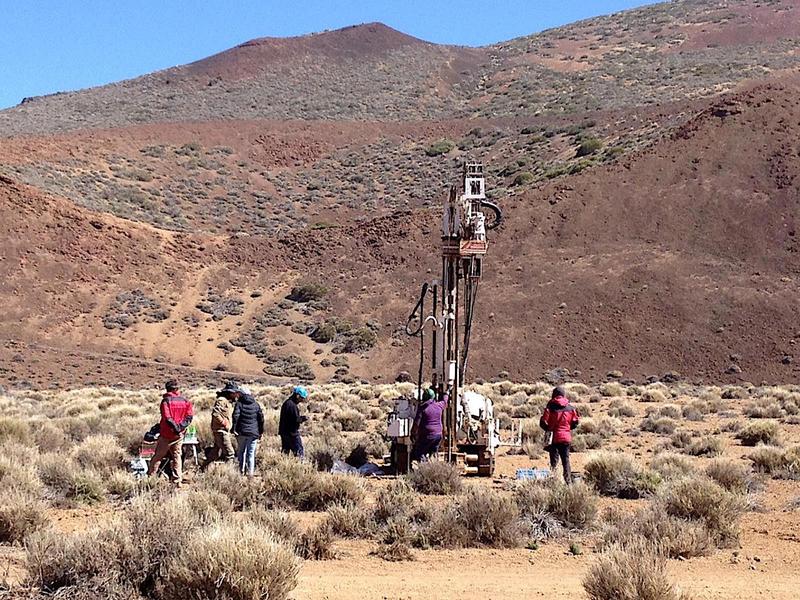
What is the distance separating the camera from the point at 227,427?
12141 millimetres

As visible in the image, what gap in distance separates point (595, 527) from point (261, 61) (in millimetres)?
99103

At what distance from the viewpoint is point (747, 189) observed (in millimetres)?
44312

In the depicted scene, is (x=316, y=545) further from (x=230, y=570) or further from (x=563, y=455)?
(x=563, y=455)

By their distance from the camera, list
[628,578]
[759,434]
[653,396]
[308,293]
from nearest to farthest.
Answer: [628,578], [759,434], [653,396], [308,293]

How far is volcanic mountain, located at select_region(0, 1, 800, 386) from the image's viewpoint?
124 ft

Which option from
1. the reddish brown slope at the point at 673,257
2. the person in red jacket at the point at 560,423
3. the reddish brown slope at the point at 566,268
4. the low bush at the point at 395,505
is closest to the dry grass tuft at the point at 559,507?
the low bush at the point at 395,505

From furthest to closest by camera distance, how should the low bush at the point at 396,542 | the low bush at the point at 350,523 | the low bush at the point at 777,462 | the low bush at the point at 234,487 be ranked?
the low bush at the point at 777,462
the low bush at the point at 234,487
the low bush at the point at 350,523
the low bush at the point at 396,542

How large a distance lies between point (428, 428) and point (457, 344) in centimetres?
128

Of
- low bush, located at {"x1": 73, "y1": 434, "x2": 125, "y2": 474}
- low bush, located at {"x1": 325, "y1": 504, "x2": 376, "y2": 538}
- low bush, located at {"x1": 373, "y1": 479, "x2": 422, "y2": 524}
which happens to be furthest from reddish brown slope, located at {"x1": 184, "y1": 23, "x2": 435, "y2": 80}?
low bush, located at {"x1": 325, "y1": 504, "x2": 376, "y2": 538}

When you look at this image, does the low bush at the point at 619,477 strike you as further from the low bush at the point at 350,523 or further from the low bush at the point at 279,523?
the low bush at the point at 279,523

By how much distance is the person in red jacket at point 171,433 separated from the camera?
36.1 feet

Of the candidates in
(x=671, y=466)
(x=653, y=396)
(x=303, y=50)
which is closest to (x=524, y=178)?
(x=653, y=396)

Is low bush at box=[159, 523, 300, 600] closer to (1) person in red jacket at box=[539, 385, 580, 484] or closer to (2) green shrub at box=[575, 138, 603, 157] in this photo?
(1) person in red jacket at box=[539, 385, 580, 484]

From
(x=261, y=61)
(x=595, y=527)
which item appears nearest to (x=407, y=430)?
(x=595, y=527)
